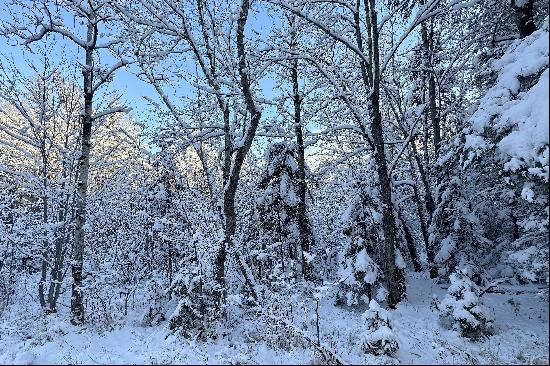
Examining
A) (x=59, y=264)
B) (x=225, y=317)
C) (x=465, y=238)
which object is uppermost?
(x=465, y=238)

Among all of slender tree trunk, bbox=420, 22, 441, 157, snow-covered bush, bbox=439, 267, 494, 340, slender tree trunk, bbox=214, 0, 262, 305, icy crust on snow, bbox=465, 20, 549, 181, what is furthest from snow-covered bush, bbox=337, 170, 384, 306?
icy crust on snow, bbox=465, 20, 549, 181

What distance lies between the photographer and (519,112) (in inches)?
261

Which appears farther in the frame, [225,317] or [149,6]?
[149,6]

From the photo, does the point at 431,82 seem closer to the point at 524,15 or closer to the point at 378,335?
the point at 524,15

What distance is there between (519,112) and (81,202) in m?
11.0

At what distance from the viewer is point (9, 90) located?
12523 millimetres

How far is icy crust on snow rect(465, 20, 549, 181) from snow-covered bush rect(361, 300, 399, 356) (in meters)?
3.35

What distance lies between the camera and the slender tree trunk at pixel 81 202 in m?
11.2

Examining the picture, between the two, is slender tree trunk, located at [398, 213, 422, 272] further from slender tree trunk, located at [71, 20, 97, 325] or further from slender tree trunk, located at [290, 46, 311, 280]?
slender tree trunk, located at [71, 20, 97, 325]

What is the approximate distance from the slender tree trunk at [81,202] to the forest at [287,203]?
0.06 m

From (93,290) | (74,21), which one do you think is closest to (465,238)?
(93,290)

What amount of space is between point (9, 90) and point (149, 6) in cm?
553

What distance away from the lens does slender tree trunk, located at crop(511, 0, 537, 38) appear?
373 inches

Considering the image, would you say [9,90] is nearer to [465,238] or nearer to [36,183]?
[36,183]
